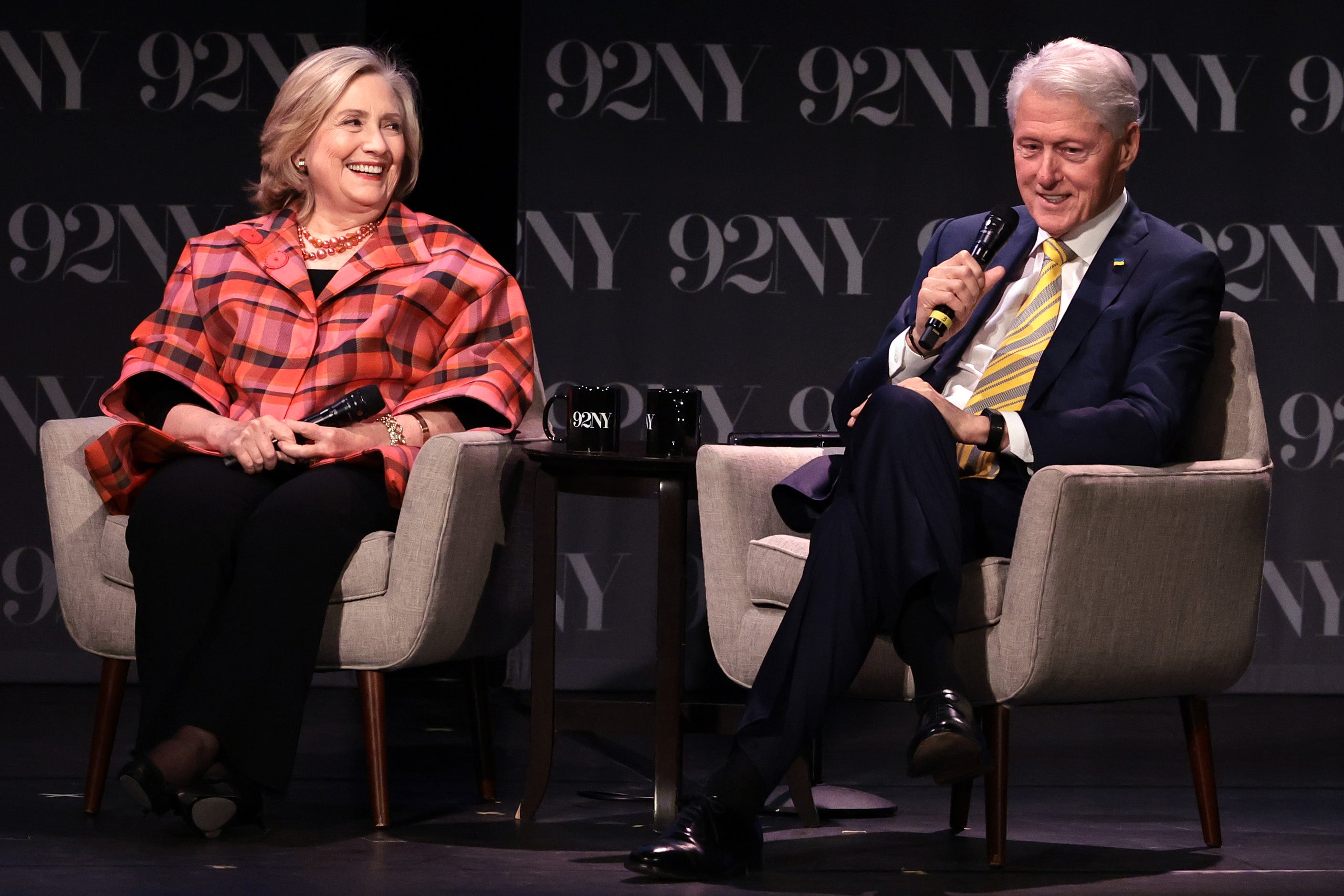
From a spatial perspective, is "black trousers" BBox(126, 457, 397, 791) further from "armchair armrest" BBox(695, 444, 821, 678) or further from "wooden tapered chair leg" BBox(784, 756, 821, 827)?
"wooden tapered chair leg" BBox(784, 756, 821, 827)

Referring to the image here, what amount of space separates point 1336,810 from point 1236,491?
0.81 meters

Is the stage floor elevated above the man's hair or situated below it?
below

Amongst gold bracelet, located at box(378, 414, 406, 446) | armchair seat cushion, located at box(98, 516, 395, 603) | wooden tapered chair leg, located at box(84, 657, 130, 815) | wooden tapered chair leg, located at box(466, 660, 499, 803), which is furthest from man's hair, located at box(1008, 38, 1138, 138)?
wooden tapered chair leg, located at box(84, 657, 130, 815)

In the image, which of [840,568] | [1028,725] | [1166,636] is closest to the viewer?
[840,568]

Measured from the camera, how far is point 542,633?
2916 mm

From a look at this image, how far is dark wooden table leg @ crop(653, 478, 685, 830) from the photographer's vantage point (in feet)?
9.29

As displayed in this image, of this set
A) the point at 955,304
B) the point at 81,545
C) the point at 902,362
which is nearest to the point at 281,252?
the point at 81,545

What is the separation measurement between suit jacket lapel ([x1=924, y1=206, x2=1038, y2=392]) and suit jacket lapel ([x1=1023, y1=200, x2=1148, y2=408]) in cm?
17

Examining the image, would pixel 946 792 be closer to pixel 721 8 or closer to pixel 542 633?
pixel 542 633

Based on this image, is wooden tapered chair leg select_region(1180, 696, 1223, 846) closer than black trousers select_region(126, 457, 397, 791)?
No

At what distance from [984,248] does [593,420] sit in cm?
76

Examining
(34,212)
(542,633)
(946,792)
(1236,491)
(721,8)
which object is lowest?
(946,792)

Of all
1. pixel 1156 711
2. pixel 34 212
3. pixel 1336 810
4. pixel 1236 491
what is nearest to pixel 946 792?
pixel 1336 810

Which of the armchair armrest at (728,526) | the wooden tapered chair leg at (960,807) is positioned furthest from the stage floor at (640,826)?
the armchair armrest at (728,526)
